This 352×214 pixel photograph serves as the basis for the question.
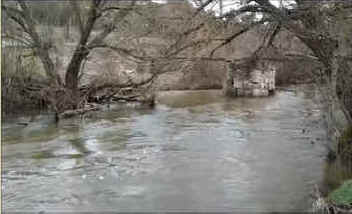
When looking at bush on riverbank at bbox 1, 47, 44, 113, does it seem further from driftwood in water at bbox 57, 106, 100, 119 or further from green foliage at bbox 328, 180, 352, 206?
green foliage at bbox 328, 180, 352, 206

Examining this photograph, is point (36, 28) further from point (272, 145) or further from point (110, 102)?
point (272, 145)

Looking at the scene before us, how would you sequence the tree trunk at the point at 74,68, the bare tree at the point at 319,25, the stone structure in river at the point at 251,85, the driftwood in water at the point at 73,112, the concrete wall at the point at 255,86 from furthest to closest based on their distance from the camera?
the concrete wall at the point at 255,86, the stone structure in river at the point at 251,85, the tree trunk at the point at 74,68, the driftwood in water at the point at 73,112, the bare tree at the point at 319,25

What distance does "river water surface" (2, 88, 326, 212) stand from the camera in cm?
744

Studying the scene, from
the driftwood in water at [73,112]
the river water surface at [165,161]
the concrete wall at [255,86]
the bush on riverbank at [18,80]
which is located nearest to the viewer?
the river water surface at [165,161]

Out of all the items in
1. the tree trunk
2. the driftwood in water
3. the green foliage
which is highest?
the tree trunk

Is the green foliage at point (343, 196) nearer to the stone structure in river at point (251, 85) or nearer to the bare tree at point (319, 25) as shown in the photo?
the bare tree at point (319, 25)

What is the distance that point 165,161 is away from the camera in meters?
9.96

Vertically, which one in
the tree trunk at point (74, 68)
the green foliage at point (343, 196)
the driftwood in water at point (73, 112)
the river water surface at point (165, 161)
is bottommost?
the river water surface at point (165, 161)

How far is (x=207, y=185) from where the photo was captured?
820 cm

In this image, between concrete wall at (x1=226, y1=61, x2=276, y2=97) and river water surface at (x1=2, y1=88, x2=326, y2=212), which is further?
concrete wall at (x1=226, y1=61, x2=276, y2=97)

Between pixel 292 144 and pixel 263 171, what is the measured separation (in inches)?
108

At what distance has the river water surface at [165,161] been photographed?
7.44 m

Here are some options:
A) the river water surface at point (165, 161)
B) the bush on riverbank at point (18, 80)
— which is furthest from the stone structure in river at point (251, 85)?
the bush on riverbank at point (18, 80)

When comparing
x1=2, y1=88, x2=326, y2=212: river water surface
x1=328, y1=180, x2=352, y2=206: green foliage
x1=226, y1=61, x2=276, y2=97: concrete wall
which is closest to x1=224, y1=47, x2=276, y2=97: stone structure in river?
x1=226, y1=61, x2=276, y2=97: concrete wall
